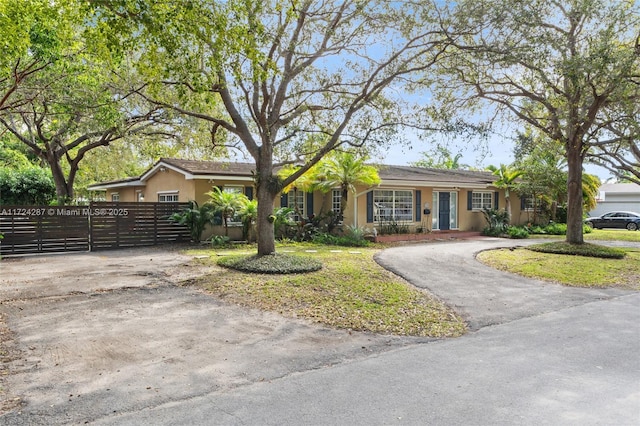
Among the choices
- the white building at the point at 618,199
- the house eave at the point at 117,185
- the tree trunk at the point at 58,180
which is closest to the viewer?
the tree trunk at the point at 58,180

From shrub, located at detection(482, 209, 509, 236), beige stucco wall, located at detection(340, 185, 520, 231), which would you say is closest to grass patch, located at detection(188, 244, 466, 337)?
beige stucco wall, located at detection(340, 185, 520, 231)

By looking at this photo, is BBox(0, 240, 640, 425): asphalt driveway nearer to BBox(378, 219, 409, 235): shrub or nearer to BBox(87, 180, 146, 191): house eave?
BBox(378, 219, 409, 235): shrub

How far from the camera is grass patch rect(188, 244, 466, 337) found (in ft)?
23.2

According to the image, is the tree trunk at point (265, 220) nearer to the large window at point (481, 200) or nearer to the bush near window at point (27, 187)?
the large window at point (481, 200)

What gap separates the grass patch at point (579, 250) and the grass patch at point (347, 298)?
7.44 meters

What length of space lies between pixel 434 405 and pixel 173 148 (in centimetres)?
2032

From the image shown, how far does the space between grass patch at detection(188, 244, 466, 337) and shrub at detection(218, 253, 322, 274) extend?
0.25m

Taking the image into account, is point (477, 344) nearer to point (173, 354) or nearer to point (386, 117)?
point (173, 354)

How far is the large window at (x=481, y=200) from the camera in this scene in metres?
23.9

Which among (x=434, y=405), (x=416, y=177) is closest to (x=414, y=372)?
(x=434, y=405)

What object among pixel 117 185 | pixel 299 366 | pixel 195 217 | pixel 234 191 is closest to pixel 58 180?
pixel 117 185

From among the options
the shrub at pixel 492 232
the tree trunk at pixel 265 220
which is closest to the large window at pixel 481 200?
the shrub at pixel 492 232

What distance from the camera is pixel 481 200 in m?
24.3

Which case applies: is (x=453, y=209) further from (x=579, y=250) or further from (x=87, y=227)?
(x=87, y=227)
